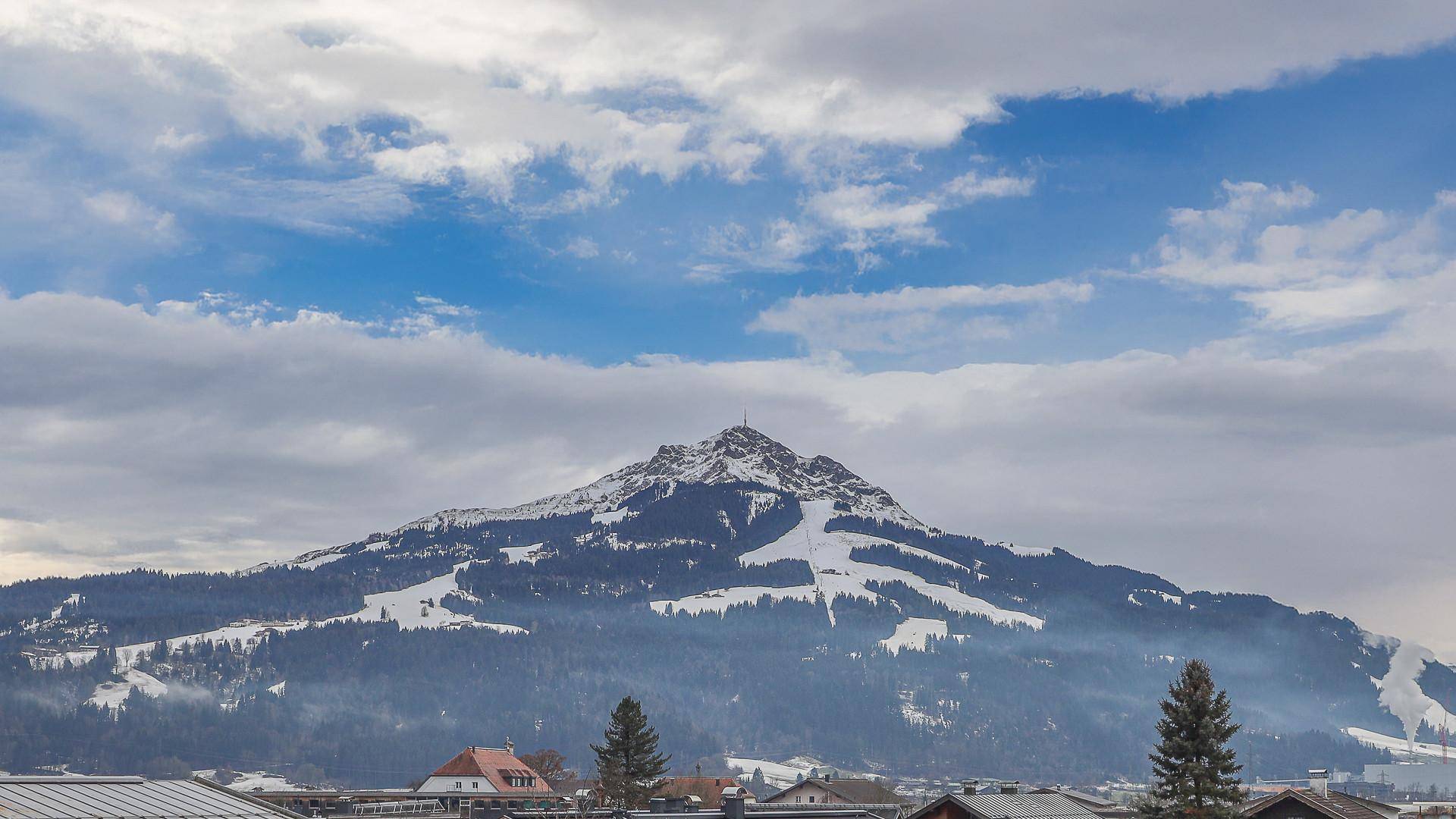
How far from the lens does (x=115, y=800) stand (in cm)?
6425

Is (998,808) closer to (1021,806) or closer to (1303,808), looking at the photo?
(1021,806)

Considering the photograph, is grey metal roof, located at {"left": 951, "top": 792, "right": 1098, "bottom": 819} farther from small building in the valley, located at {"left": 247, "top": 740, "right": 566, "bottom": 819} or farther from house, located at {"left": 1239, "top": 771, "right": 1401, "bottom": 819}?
small building in the valley, located at {"left": 247, "top": 740, "right": 566, "bottom": 819}

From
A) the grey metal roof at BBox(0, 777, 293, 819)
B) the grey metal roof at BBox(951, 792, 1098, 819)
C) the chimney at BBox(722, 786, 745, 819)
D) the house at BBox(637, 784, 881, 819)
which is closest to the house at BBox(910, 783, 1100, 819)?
the grey metal roof at BBox(951, 792, 1098, 819)

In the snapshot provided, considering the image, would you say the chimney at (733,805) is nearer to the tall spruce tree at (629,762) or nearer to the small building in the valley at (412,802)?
the tall spruce tree at (629,762)

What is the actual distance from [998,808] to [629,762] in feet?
181

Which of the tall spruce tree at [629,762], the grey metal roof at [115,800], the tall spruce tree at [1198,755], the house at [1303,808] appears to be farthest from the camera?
the tall spruce tree at [629,762]

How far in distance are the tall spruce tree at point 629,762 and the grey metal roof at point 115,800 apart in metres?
76.0

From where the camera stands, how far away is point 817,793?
7800 inches

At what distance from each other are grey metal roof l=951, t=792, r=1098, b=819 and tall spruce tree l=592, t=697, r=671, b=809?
45286 millimetres

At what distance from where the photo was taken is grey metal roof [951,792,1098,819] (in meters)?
98.1

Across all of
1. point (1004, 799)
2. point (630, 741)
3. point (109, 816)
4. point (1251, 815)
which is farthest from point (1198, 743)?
point (630, 741)

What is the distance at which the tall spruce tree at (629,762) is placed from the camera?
146m

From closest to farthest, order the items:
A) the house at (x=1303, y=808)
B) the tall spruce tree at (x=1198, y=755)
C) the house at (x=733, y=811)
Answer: the house at (x=1303, y=808) → the tall spruce tree at (x=1198, y=755) → the house at (x=733, y=811)

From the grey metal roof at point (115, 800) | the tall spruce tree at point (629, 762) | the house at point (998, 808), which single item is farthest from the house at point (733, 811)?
the grey metal roof at point (115, 800)
